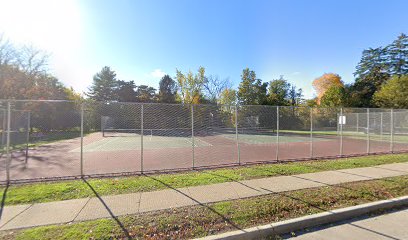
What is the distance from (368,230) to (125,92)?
54.3 m

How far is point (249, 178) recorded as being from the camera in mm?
6934

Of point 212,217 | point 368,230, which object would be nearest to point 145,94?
point 212,217

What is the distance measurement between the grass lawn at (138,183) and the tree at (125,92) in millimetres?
48888

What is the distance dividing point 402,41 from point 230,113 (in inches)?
2261

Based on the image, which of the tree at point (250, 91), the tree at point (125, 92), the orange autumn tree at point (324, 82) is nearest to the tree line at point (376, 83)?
the orange autumn tree at point (324, 82)

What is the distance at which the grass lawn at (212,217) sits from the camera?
371 centimetres

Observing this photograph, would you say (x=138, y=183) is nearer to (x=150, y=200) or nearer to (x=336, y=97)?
(x=150, y=200)

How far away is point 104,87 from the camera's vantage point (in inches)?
2062

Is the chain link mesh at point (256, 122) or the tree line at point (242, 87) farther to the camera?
the tree line at point (242, 87)

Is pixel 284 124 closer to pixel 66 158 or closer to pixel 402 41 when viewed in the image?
pixel 66 158

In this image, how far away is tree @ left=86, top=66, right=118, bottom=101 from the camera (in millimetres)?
51906

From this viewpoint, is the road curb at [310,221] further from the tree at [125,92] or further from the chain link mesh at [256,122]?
the tree at [125,92]

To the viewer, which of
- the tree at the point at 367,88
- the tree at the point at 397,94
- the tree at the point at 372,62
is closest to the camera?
the tree at the point at 397,94

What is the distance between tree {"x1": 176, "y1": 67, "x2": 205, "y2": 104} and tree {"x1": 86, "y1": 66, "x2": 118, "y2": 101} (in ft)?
60.2
